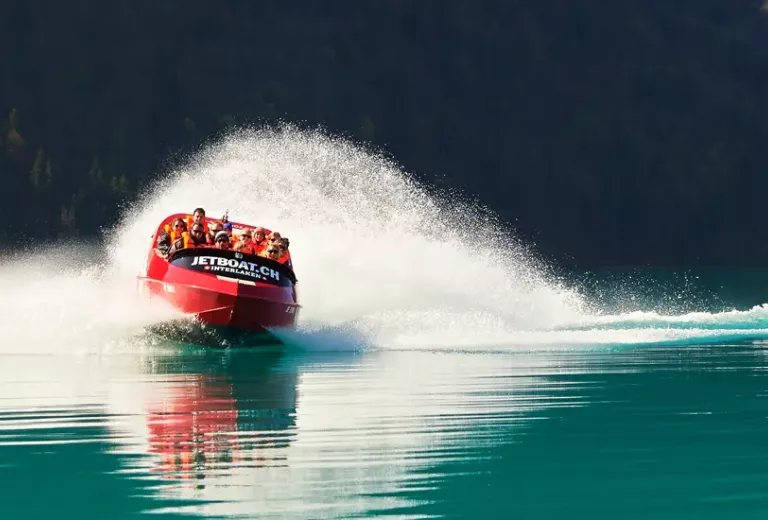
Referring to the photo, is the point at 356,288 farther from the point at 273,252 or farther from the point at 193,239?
the point at 193,239

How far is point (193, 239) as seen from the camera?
24.6 metres

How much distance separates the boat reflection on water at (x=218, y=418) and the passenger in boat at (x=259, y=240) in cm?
389

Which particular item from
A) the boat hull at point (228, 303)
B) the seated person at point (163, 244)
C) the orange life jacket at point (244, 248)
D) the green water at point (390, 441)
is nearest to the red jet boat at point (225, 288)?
the boat hull at point (228, 303)

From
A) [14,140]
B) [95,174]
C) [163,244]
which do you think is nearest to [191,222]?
[163,244]

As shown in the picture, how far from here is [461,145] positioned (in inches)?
5148

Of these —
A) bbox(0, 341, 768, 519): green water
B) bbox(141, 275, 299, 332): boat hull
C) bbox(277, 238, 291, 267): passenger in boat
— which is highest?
bbox(277, 238, 291, 267): passenger in boat

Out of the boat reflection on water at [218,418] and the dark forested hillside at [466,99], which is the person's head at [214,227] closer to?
the boat reflection on water at [218,418]

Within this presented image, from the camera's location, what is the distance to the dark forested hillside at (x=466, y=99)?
387 ft

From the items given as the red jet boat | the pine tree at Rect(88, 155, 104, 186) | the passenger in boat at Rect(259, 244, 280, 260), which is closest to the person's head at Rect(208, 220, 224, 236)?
the passenger in boat at Rect(259, 244, 280, 260)

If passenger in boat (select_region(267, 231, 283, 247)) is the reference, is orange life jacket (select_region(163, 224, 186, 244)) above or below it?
above

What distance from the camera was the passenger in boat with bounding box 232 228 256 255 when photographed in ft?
82.9

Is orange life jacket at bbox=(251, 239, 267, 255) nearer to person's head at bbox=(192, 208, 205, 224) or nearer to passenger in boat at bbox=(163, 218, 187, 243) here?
person's head at bbox=(192, 208, 205, 224)

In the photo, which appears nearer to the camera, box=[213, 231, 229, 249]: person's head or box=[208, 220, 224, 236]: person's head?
box=[213, 231, 229, 249]: person's head

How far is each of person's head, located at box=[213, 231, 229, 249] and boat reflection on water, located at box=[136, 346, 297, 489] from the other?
2897 millimetres
